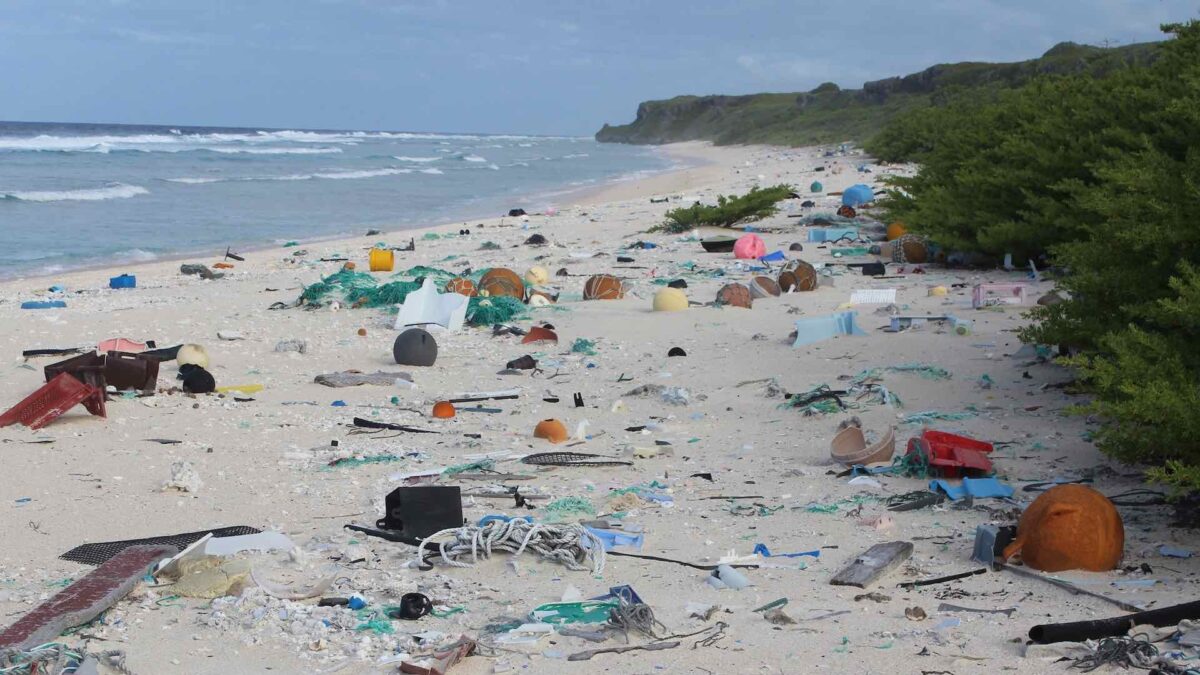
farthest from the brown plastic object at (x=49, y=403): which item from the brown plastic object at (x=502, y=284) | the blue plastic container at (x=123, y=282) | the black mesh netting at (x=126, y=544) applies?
the blue plastic container at (x=123, y=282)

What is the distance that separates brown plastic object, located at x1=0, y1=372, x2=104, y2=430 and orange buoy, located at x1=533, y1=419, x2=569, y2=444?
2545 millimetres

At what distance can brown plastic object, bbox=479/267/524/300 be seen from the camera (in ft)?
35.0

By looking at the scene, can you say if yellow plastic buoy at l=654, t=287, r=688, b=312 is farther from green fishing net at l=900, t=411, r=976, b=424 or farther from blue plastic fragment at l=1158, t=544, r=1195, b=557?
blue plastic fragment at l=1158, t=544, r=1195, b=557

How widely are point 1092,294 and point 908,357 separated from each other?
74.8 inches

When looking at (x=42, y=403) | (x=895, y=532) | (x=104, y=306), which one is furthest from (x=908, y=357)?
(x=104, y=306)

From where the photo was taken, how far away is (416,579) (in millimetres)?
4129

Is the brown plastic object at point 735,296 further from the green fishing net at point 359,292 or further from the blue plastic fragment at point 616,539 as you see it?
the blue plastic fragment at point 616,539

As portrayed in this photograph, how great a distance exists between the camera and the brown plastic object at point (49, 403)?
21.1ft

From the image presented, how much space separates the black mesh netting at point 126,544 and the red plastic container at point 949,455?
2.88m

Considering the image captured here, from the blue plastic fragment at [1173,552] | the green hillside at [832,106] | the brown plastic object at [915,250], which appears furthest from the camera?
the green hillside at [832,106]

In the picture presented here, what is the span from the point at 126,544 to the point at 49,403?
235cm

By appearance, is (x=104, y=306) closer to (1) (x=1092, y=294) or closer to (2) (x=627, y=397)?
(2) (x=627, y=397)

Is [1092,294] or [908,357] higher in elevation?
[1092,294]

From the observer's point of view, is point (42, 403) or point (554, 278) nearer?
point (42, 403)
